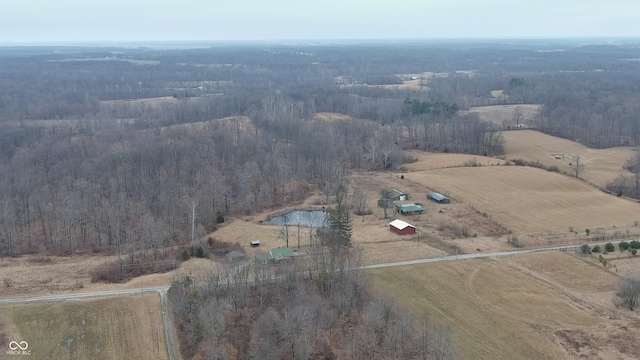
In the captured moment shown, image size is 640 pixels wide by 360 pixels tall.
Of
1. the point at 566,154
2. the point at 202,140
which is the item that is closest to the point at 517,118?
the point at 566,154

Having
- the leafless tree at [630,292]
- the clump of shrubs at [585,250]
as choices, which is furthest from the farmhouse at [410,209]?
the leafless tree at [630,292]

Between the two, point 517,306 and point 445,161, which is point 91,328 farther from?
point 445,161

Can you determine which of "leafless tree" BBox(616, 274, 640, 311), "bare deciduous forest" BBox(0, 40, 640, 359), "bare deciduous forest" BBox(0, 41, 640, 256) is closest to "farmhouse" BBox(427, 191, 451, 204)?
"bare deciduous forest" BBox(0, 40, 640, 359)

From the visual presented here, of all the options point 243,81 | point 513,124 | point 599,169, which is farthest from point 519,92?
point 243,81

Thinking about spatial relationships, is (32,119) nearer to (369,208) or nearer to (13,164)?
(13,164)

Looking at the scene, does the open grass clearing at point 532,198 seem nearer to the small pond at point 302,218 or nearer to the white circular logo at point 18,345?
the small pond at point 302,218

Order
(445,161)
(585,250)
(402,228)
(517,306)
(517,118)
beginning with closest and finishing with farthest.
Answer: (517,306)
(585,250)
(402,228)
(445,161)
(517,118)
